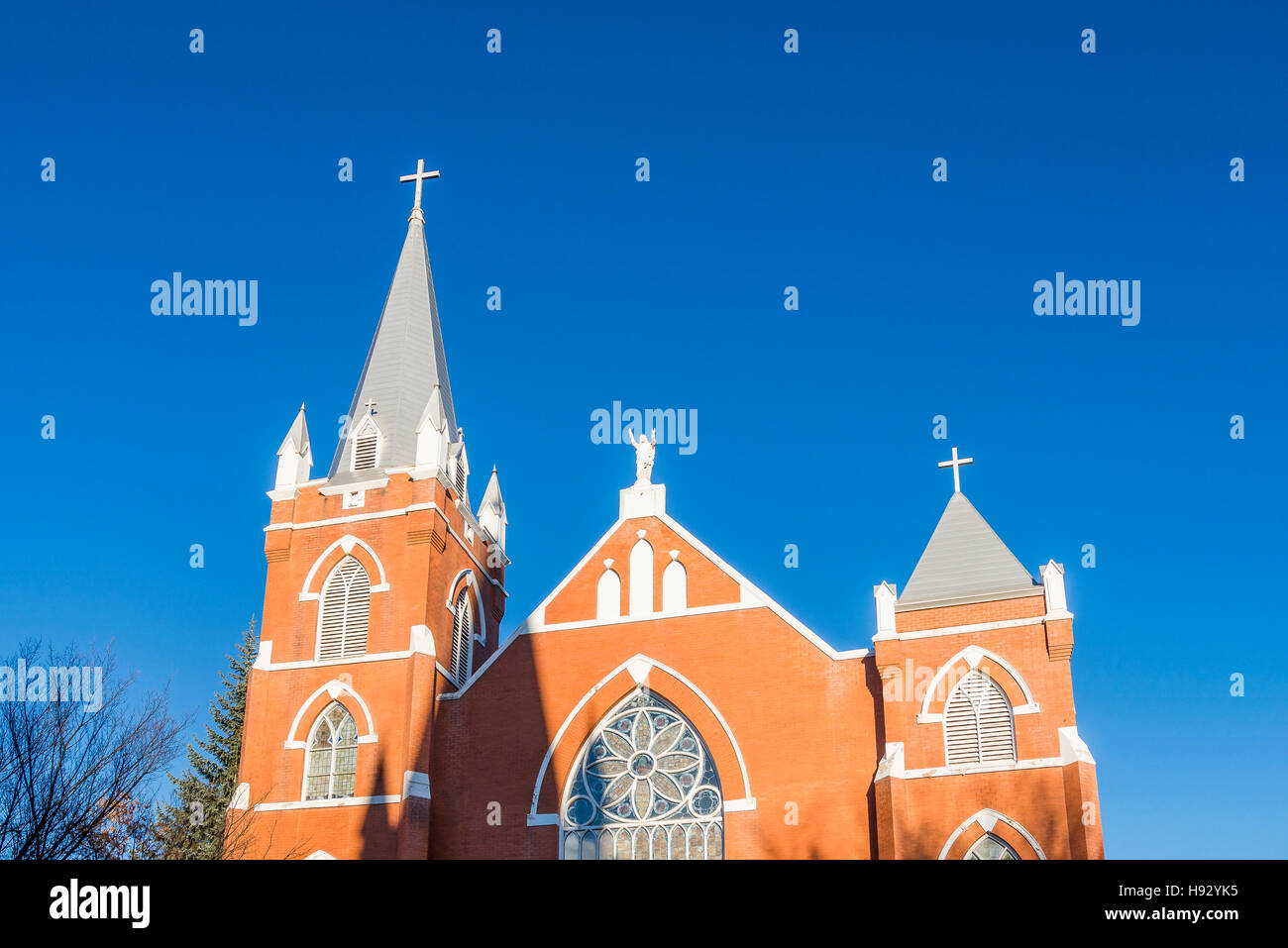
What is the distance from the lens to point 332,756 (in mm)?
29078

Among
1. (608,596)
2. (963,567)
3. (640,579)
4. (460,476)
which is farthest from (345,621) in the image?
(963,567)

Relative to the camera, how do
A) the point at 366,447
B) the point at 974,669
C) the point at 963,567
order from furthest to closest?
the point at 366,447
the point at 963,567
the point at 974,669

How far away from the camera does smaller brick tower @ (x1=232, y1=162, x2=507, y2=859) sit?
28.1 m

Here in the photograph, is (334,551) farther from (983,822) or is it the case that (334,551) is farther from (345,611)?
(983,822)

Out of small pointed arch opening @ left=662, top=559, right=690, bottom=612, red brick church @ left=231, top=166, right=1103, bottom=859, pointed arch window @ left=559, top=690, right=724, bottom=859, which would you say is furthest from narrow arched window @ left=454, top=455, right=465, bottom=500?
pointed arch window @ left=559, top=690, right=724, bottom=859

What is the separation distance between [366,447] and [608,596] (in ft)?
26.9

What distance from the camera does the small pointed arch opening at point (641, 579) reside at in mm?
29375

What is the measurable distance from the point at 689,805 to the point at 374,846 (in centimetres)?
686

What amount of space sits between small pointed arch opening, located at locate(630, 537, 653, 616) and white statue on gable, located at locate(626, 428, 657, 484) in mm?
1731

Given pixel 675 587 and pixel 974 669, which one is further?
pixel 675 587

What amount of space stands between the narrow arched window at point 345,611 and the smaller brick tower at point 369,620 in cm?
3

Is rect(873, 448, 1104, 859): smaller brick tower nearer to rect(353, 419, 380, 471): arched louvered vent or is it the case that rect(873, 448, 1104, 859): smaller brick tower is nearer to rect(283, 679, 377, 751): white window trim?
rect(283, 679, 377, 751): white window trim

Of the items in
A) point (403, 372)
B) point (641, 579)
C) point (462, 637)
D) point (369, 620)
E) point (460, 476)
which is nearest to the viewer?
point (641, 579)

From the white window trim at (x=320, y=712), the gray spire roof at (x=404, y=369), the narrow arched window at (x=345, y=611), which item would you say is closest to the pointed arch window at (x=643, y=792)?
the white window trim at (x=320, y=712)
